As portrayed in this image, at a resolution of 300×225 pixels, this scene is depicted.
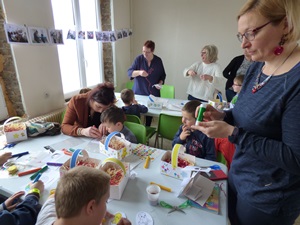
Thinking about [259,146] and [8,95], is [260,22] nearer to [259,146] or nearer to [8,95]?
[259,146]

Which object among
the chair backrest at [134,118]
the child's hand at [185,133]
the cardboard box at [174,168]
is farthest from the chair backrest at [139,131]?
the cardboard box at [174,168]

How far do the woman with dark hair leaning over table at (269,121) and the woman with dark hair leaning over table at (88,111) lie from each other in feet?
3.79

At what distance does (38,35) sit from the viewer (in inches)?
92.3

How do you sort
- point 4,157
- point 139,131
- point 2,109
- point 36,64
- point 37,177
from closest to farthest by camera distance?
point 37,177 → point 4,157 → point 139,131 → point 2,109 → point 36,64

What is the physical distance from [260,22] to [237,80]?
234cm

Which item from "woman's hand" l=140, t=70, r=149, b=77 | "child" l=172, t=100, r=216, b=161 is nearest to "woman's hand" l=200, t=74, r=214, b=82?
"woman's hand" l=140, t=70, r=149, b=77

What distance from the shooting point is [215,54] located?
10.1 ft

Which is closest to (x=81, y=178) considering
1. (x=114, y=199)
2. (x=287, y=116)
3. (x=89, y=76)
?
(x=114, y=199)

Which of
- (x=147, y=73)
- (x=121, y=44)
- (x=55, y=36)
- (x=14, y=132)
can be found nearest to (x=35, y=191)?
(x=14, y=132)

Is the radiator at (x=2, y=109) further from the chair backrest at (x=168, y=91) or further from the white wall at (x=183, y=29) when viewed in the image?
the white wall at (x=183, y=29)

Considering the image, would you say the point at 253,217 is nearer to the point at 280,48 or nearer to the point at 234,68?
the point at 280,48

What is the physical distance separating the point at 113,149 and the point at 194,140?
2.54ft

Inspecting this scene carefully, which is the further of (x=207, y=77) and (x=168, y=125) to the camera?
(x=207, y=77)

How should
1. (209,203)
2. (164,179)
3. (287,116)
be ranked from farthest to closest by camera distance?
(164,179), (209,203), (287,116)
